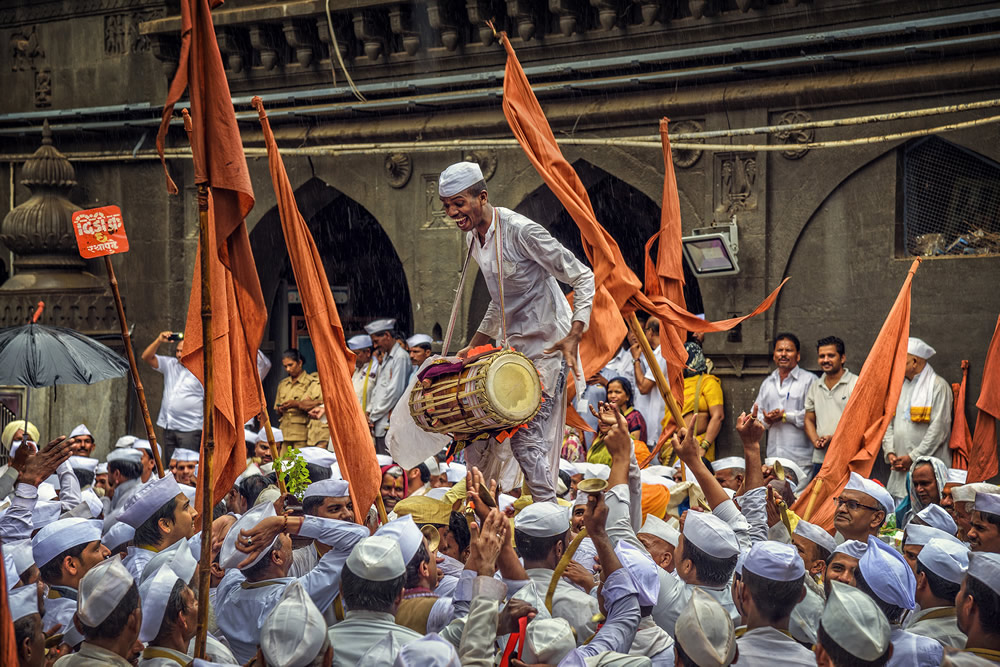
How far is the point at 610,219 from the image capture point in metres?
14.9

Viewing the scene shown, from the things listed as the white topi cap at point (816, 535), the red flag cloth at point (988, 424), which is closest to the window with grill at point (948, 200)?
the red flag cloth at point (988, 424)

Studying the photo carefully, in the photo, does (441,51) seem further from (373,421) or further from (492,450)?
(492,450)

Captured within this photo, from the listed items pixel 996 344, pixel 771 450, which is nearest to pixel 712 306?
pixel 771 450

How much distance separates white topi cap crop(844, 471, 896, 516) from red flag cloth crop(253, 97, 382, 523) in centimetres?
260

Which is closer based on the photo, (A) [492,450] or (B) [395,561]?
(B) [395,561]

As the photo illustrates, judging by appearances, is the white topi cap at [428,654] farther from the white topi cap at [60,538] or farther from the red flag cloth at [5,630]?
the white topi cap at [60,538]

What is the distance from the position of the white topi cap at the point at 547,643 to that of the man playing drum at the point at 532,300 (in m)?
2.52

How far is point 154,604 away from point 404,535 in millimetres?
931

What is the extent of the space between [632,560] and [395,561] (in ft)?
2.96

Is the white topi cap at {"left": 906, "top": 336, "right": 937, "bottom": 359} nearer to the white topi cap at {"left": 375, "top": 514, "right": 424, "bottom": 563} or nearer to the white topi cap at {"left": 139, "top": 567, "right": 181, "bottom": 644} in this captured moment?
the white topi cap at {"left": 375, "top": 514, "right": 424, "bottom": 563}

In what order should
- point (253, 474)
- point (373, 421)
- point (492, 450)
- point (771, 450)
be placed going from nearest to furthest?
point (492, 450) → point (253, 474) → point (771, 450) → point (373, 421)

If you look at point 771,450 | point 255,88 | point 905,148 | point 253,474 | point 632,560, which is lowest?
point 771,450

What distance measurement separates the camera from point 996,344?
770 centimetres

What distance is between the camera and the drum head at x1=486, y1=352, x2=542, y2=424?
5680 mm
